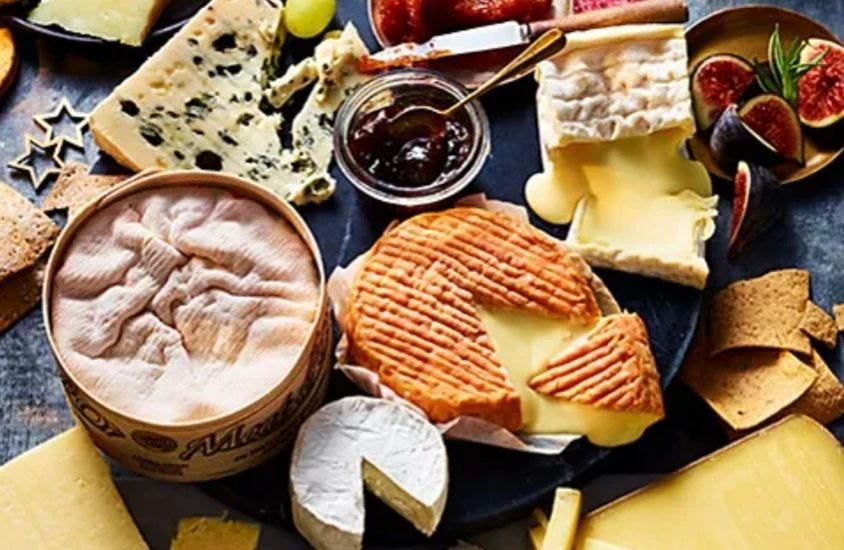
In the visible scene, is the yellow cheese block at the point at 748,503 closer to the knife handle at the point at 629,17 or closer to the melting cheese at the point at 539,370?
the melting cheese at the point at 539,370

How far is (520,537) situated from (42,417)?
0.78m

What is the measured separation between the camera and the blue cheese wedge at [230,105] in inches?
105

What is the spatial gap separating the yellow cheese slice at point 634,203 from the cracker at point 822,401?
251 mm

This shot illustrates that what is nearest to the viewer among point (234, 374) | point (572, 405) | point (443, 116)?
point (234, 374)

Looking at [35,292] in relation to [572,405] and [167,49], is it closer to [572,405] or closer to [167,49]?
[167,49]

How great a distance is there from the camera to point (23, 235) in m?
2.72

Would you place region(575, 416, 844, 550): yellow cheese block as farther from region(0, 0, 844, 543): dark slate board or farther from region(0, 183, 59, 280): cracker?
region(0, 183, 59, 280): cracker

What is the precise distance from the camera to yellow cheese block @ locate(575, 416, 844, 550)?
2.53 metres

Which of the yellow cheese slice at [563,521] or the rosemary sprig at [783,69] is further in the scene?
the rosemary sprig at [783,69]

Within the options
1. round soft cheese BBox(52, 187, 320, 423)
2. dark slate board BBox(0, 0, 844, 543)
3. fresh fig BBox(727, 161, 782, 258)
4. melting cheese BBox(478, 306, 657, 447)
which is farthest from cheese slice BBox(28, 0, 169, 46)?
fresh fig BBox(727, 161, 782, 258)

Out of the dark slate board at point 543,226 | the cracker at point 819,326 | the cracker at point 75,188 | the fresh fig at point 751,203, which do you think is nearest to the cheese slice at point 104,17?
the dark slate board at point 543,226

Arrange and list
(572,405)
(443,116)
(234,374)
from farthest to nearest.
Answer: (443,116)
(572,405)
(234,374)

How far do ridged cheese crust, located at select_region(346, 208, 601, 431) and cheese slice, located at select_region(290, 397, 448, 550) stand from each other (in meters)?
0.08

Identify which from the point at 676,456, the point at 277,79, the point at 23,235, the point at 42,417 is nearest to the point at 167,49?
the point at 277,79
